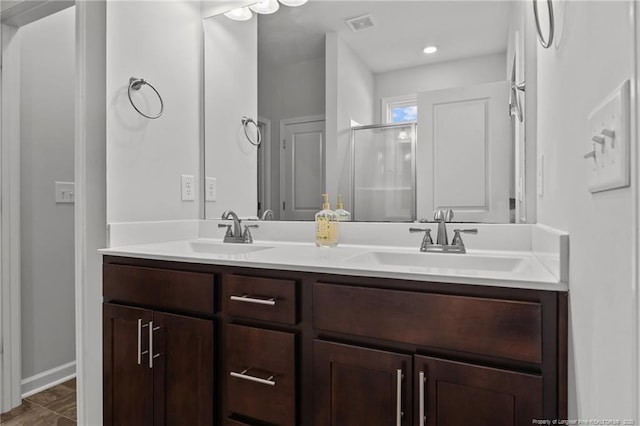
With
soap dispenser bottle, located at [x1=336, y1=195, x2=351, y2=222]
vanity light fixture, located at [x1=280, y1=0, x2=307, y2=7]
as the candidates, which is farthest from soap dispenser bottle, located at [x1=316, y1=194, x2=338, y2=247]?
vanity light fixture, located at [x1=280, y1=0, x2=307, y2=7]

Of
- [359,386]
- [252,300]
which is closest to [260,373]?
[252,300]

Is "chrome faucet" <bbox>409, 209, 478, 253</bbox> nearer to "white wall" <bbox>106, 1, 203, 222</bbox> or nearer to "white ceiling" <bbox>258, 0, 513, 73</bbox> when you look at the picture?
"white ceiling" <bbox>258, 0, 513, 73</bbox>

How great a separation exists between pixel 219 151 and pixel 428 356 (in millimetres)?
1535

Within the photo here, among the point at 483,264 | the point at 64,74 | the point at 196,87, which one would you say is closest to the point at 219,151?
the point at 196,87

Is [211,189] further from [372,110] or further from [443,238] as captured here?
[443,238]

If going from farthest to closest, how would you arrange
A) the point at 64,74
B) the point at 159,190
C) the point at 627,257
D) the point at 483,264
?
the point at 64,74 → the point at 159,190 → the point at 483,264 → the point at 627,257

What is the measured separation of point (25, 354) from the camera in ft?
7.00

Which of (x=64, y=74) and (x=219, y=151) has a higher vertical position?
(x=64, y=74)

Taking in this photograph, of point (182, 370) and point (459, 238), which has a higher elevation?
point (459, 238)

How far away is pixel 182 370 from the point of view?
1.29 meters

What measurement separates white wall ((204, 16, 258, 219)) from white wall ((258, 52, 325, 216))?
58mm

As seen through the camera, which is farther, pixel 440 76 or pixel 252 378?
pixel 440 76

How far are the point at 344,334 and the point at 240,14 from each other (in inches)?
68.6

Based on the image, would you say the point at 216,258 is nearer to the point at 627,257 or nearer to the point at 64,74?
the point at 627,257
